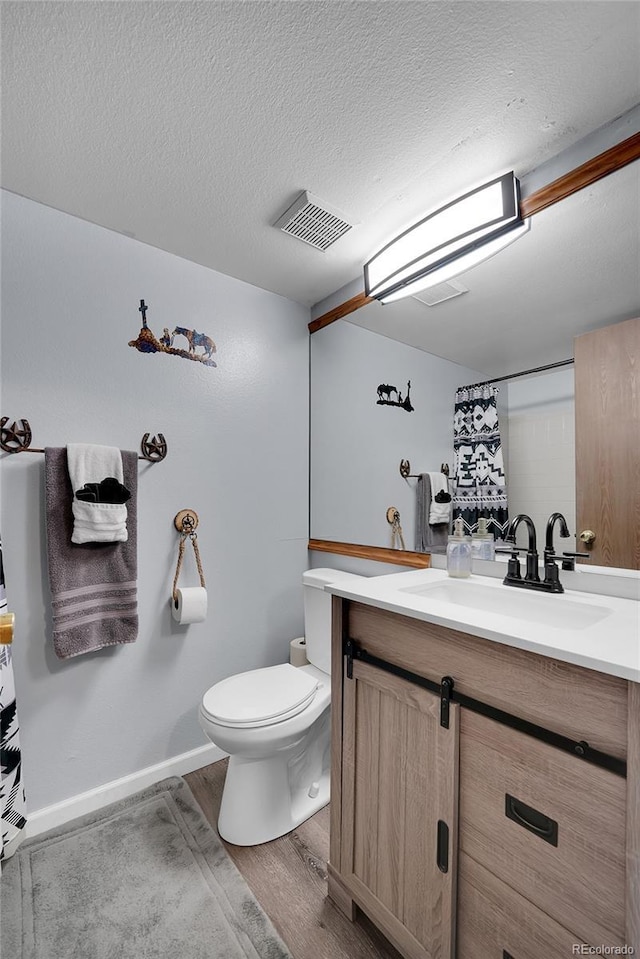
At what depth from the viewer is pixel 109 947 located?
3.82 feet

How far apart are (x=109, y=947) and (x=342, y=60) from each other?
2366 mm

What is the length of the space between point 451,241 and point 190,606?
5.54 ft

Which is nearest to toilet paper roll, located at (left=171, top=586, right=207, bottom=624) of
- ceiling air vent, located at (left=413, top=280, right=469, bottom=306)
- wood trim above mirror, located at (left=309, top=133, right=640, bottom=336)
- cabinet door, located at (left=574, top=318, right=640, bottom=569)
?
cabinet door, located at (left=574, top=318, right=640, bottom=569)

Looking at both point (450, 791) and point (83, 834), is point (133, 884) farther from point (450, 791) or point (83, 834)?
point (450, 791)

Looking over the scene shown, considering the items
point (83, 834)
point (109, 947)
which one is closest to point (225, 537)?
point (83, 834)

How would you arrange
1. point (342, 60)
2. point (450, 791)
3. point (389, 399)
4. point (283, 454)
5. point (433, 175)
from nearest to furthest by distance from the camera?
point (450, 791), point (342, 60), point (433, 175), point (389, 399), point (283, 454)

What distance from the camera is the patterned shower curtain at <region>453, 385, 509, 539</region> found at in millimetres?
1573

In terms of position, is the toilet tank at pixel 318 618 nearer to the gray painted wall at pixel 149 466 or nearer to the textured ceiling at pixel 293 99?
the gray painted wall at pixel 149 466

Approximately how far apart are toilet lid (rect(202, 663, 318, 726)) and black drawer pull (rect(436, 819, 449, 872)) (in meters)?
0.65

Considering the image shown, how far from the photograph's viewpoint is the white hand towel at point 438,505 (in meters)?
1.74

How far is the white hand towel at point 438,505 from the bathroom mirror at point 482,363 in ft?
0.24

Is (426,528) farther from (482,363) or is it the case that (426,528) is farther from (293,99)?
(293,99)

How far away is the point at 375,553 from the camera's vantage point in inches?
79.5

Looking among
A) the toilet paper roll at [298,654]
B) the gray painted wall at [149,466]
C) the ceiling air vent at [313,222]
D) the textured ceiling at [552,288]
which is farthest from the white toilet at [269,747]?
the ceiling air vent at [313,222]
